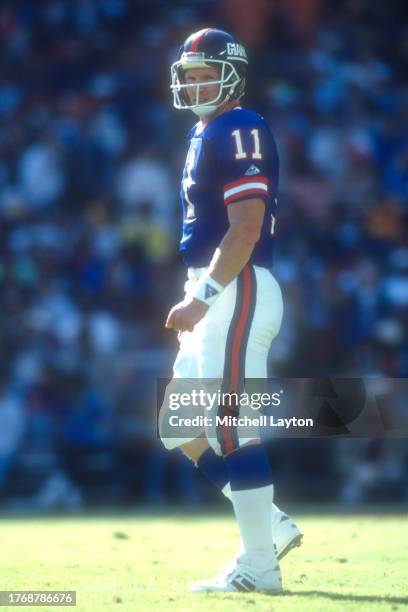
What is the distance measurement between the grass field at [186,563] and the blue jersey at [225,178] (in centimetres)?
140

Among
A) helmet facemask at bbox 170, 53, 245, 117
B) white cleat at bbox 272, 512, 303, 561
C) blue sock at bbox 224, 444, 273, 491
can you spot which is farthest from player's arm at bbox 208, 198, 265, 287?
white cleat at bbox 272, 512, 303, 561

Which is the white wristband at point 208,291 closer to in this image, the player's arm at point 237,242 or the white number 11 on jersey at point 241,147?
the player's arm at point 237,242

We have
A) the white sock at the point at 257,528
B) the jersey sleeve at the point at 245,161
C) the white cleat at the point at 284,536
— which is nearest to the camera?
the white sock at the point at 257,528

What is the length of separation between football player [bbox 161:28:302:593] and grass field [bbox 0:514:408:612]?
273mm

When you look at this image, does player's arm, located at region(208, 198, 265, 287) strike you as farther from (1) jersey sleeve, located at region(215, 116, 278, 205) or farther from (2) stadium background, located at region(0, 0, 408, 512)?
(2) stadium background, located at region(0, 0, 408, 512)

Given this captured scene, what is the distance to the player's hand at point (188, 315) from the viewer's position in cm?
573

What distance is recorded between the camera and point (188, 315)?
5734 mm

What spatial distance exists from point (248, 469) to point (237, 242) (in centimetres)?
91

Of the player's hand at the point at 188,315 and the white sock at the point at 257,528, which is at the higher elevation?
the player's hand at the point at 188,315

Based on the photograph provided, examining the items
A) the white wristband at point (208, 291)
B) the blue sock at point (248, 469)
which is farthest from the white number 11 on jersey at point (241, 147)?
the blue sock at point (248, 469)

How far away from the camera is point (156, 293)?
1351 cm

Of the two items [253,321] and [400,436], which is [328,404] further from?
[253,321]

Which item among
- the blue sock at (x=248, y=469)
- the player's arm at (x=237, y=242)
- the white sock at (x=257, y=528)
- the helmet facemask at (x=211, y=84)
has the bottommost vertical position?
the white sock at (x=257, y=528)

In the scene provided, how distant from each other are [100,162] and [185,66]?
8.71 m
